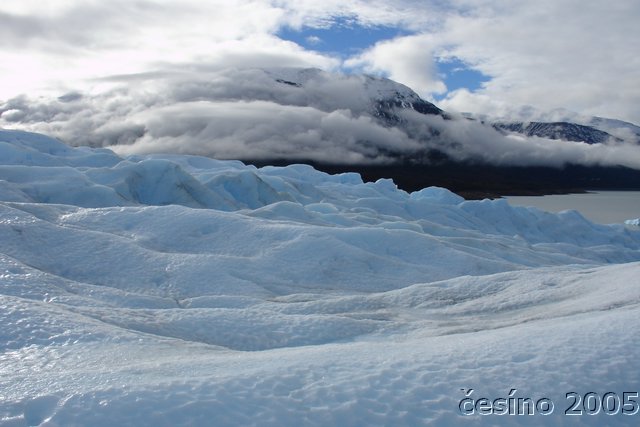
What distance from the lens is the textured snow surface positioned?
4883 mm

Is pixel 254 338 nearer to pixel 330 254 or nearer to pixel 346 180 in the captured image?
pixel 330 254

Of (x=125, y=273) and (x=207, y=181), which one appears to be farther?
(x=207, y=181)

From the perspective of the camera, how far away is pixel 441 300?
12.1 metres

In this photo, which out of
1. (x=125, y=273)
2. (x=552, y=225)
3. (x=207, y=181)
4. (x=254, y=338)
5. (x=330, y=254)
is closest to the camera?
(x=254, y=338)

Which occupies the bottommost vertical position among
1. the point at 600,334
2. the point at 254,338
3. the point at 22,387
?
the point at 254,338

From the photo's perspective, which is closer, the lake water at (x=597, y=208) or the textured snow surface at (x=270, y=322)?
the textured snow surface at (x=270, y=322)

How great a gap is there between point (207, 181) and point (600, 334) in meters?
28.8

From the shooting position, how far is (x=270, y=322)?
9.74 metres

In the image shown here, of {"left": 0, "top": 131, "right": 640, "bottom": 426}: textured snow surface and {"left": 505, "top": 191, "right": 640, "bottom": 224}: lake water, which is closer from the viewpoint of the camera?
{"left": 0, "top": 131, "right": 640, "bottom": 426}: textured snow surface

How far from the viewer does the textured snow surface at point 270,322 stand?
4883 millimetres

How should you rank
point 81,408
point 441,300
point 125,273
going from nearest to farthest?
point 81,408
point 441,300
point 125,273

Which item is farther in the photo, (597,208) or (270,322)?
(597,208)

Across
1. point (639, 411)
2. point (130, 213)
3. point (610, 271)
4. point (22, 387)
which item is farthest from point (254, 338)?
point (130, 213)

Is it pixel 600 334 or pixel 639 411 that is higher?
pixel 600 334
